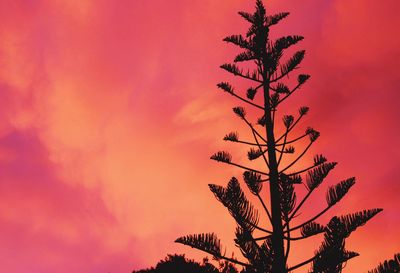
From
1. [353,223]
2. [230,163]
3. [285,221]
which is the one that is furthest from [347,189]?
[230,163]

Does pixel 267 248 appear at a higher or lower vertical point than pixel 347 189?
lower

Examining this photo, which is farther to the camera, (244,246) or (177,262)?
(177,262)

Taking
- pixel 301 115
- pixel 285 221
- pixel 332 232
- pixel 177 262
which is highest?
pixel 177 262

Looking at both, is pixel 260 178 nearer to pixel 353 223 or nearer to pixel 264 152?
pixel 264 152

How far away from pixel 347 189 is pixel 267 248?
4.32ft

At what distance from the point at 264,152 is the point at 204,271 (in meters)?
1.90

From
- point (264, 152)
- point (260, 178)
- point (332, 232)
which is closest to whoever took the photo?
point (332, 232)

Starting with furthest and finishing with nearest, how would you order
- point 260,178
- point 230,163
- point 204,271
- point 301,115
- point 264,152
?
1. point 301,115
2. point 230,163
3. point 264,152
4. point 260,178
5. point 204,271

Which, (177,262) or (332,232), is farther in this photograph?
(177,262)

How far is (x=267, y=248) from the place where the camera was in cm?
478

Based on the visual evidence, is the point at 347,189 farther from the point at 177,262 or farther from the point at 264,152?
the point at 177,262

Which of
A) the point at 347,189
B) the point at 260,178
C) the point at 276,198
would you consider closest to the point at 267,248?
the point at 276,198

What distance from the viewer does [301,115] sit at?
721 cm

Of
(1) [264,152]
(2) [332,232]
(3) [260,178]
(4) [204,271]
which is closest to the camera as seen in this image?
(2) [332,232]
